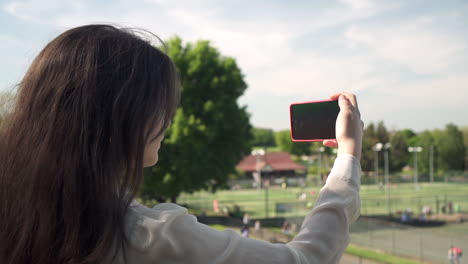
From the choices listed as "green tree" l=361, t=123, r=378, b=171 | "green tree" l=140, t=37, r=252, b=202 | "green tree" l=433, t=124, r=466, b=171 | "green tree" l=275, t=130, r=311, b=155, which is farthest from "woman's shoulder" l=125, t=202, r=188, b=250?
"green tree" l=275, t=130, r=311, b=155

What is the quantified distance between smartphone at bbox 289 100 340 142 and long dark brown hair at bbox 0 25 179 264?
568mm

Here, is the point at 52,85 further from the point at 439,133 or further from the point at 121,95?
the point at 439,133

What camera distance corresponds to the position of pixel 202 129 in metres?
30.6

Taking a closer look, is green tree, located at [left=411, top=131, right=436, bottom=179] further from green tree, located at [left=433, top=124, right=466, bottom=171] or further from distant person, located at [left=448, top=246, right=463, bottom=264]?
distant person, located at [left=448, top=246, right=463, bottom=264]

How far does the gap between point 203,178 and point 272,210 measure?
30.8 ft

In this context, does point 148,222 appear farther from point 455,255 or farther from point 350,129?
point 455,255

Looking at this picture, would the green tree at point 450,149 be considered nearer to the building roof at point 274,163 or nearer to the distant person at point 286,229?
the building roof at point 274,163

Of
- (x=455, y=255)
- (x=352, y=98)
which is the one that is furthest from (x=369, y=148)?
(x=352, y=98)

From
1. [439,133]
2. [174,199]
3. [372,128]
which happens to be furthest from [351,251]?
[439,133]

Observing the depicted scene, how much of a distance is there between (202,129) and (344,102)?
96.2ft

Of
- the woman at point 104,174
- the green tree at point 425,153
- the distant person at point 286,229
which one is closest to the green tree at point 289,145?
the green tree at point 425,153

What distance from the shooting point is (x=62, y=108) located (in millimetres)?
1149

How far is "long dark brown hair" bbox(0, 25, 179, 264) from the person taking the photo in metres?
1.08

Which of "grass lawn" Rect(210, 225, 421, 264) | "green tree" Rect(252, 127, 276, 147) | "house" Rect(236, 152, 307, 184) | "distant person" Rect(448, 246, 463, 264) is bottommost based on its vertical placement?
"grass lawn" Rect(210, 225, 421, 264)
